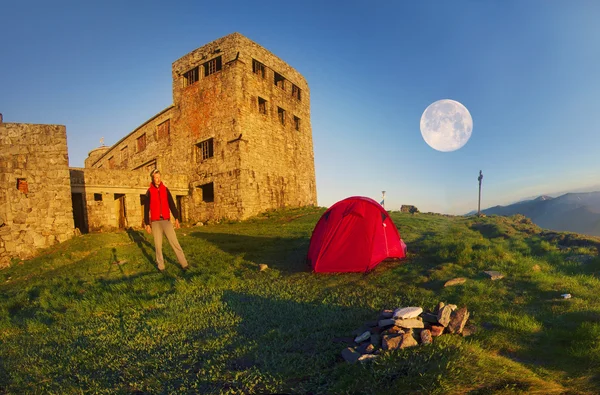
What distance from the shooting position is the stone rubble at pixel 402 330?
10.6 feet

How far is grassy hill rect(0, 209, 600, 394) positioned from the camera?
9.59 feet

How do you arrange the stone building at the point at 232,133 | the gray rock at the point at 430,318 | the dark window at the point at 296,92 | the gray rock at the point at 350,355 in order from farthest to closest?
the dark window at the point at 296,92 < the stone building at the point at 232,133 < the gray rock at the point at 430,318 < the gray rock at the point at 350,355

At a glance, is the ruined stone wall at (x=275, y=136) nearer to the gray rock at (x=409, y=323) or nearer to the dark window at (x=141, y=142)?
the dark window at (x=141, y=142)

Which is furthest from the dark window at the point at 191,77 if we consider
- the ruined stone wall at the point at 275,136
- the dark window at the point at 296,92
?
the dark window at the point at 296,92

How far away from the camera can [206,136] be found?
20.5 meters

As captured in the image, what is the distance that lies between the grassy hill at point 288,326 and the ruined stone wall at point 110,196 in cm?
804

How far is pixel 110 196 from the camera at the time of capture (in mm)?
17141

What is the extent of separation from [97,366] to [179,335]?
973 mm

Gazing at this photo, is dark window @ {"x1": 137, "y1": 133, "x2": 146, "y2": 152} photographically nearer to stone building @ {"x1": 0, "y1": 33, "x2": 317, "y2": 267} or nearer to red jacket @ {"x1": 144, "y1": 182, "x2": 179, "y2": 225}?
stone building @ {"x1": 0, "y1": 33, "x2": 317, "y2": 267}

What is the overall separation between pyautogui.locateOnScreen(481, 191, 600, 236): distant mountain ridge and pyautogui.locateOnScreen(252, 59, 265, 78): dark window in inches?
3321

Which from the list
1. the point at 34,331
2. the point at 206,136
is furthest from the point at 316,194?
the point at 34,331

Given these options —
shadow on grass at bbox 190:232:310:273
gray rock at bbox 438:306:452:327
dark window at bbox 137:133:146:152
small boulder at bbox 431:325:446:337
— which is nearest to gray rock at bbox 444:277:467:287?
gray rock at bbox 438:306:452:327

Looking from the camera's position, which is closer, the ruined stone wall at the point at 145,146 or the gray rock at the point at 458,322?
the gray rock at the point at 458,322

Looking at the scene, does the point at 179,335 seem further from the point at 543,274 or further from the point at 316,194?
the point at 316,194
